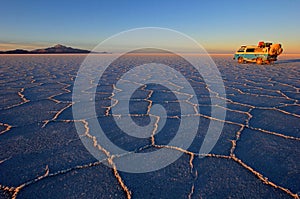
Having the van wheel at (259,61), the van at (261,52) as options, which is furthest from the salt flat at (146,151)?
the van wheel at (259,61)

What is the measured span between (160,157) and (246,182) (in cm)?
65

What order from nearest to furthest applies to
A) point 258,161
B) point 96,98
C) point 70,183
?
point 70,183, point 258,161, point 96,98

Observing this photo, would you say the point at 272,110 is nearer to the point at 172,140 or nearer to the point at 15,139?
the point at 172,140

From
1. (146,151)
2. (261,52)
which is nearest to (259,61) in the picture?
(261,52)

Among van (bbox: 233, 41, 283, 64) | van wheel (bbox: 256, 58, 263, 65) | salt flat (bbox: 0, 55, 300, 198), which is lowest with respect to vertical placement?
salt flat (bbox: 0, 55, 300, 198)

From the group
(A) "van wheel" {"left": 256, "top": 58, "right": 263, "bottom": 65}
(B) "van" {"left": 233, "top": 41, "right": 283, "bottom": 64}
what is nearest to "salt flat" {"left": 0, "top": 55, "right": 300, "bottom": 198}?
(B) "van" {"left": 233, "top": 41, "right": 283, "bottom": 64}

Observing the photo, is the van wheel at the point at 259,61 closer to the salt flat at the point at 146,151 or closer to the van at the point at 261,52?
the van at the point at 261,52

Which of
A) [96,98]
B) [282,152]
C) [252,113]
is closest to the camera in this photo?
[282,152]

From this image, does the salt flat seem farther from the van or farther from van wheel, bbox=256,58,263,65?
van wheel, bbox=256,58,263,65

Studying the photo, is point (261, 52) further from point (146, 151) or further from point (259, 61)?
point (146, 151)

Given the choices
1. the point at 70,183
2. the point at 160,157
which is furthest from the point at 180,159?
the point at 70,183

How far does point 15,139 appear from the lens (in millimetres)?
1954

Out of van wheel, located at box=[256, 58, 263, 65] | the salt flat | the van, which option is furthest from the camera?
van wheel, located at box=[256, 58, 263, 65]

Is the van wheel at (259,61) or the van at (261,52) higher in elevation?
the van at (261,52)
